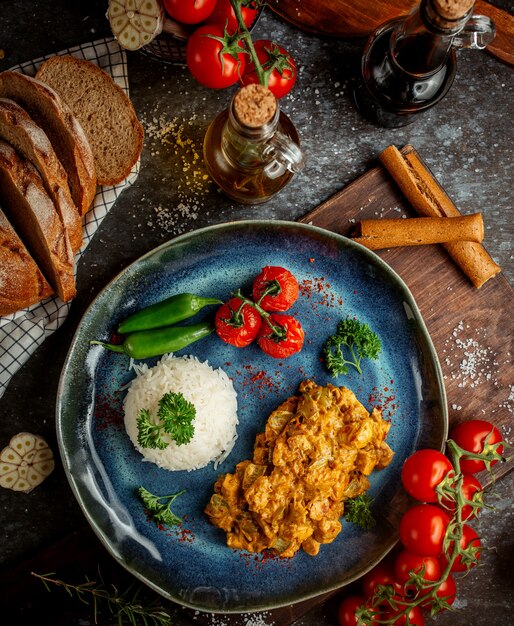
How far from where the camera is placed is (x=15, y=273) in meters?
2.88

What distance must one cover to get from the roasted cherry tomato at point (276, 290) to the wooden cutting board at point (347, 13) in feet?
4.46

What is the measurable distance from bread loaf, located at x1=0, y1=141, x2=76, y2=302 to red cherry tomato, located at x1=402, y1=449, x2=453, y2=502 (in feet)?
6.20

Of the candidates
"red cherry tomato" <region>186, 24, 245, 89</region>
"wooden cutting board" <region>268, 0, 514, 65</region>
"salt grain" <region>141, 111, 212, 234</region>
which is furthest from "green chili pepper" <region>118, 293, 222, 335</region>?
"wooden cutting board" <region>268, 0, 514, 65</region>

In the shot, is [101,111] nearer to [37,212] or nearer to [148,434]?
[37,212]

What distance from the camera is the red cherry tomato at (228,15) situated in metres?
3.04

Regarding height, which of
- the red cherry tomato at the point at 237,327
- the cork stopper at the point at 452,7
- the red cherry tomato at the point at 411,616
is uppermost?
the cork stopper at the point at 452,7

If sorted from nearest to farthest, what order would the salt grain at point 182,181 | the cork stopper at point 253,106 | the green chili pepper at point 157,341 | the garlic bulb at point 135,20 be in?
the cork stopper at point 253,106 < the garlic bulb at point 135,20 < the green chili pepper at point 157,341 < the salt grain at point 182,181

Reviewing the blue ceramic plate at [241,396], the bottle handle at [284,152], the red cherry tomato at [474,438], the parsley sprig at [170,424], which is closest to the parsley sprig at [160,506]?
the blue ceramic plate at [241,396]

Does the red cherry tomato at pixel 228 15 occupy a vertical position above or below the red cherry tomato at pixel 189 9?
below

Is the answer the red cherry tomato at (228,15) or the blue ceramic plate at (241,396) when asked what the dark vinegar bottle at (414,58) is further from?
the blue ceramic plate at (241,396)

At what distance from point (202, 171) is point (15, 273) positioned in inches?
44.3

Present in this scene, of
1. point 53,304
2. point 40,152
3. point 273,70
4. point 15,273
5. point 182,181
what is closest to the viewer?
point 40,152

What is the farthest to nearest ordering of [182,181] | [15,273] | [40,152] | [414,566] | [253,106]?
[182,181]
[414,566]
[15,273]
[40,152]
[253,106]

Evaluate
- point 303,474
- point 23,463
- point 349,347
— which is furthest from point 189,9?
point 23,463
